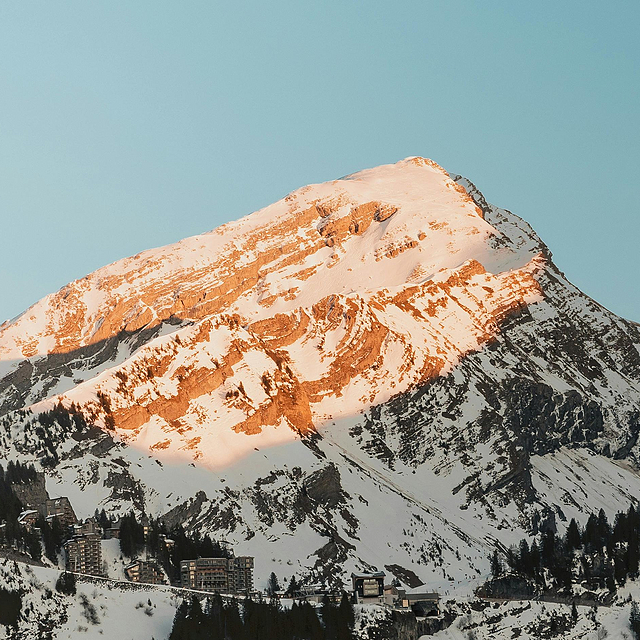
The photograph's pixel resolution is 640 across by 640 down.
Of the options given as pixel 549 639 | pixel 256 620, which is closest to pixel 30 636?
pixel 256 620

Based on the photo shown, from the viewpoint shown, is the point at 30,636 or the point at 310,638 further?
the point at 310,638

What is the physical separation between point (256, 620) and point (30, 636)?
27560 millimetres

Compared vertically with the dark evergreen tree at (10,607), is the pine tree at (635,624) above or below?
below

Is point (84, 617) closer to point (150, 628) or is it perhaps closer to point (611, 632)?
point (150, 628)

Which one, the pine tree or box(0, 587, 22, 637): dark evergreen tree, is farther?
the pine tree

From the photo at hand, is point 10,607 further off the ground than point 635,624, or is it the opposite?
point 10,607

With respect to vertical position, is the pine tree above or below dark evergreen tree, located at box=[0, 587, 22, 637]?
below

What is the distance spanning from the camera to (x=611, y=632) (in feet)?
650

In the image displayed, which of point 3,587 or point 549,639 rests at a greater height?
point 3,587

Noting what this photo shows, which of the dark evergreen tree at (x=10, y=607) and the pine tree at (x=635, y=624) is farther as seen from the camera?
the pine tree at (x=635, y=624)

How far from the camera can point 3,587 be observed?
632 feet

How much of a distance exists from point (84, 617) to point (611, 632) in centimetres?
6011

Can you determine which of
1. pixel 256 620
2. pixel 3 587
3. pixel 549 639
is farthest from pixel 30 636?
pixel 549 639

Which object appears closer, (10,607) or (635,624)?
(10,607)
